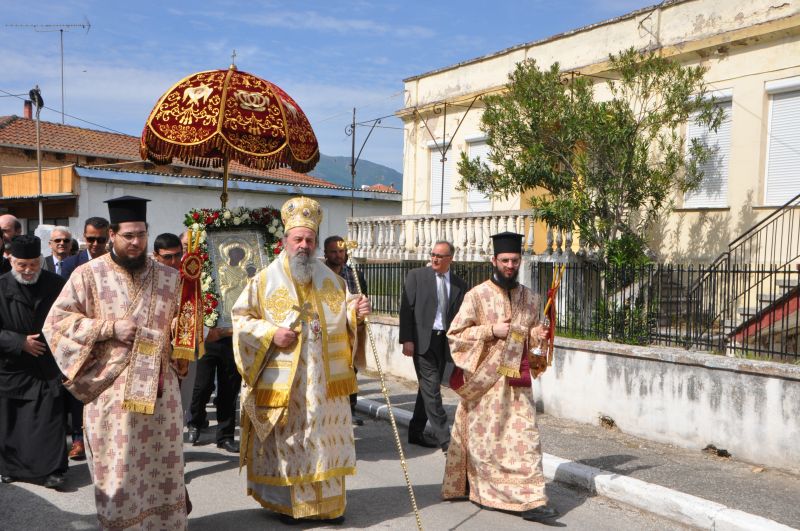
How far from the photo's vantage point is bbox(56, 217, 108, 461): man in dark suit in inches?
284

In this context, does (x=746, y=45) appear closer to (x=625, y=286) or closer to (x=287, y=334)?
(x=625, y=286)

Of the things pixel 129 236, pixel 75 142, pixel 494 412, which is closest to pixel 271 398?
pixel 129 236

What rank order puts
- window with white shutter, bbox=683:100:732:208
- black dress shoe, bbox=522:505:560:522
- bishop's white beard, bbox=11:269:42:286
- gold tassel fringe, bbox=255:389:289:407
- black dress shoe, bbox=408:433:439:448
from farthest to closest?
window with white shutter, bbox=683:100:732:208, black dress shoe, bbox=408:433:439:448, bishop's white beard, bbox=11:269:42:286, black dress shoe, bbox=522:505:560:522, gold tassel fringe, bbox=255:389:289:407

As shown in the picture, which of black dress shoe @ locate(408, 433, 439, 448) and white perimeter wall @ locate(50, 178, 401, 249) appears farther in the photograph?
white perimeter wall @ locate(50, 178, 401, 249)

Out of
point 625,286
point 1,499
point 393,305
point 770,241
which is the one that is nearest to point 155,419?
point 1,499

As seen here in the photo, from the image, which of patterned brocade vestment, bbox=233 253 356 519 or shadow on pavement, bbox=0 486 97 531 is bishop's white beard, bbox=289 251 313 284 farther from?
shadow on pavement, bbox=0 486 97 531

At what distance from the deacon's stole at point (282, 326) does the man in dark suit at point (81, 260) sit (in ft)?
7.60

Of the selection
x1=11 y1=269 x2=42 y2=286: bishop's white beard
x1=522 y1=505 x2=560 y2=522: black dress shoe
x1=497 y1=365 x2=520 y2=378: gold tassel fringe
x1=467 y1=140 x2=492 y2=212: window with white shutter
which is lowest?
x1=522 y1=505 x2=560 y2=522: black dress shoe

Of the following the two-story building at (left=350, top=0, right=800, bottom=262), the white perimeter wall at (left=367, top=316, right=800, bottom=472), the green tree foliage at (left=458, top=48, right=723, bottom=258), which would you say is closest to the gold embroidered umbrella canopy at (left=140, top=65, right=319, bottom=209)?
the white perimeter wall at (left=367, top=316, right=800, bottom=472)

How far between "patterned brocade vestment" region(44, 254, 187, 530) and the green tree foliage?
8451mm

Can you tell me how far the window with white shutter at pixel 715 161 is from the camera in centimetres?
1367

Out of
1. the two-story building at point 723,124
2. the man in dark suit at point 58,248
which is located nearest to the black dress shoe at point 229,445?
the man in dark suit at point 58,248

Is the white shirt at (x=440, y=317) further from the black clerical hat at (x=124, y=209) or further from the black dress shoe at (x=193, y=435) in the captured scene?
the black clerical hat at (x=124, y=209)

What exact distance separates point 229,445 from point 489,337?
3138 mm
